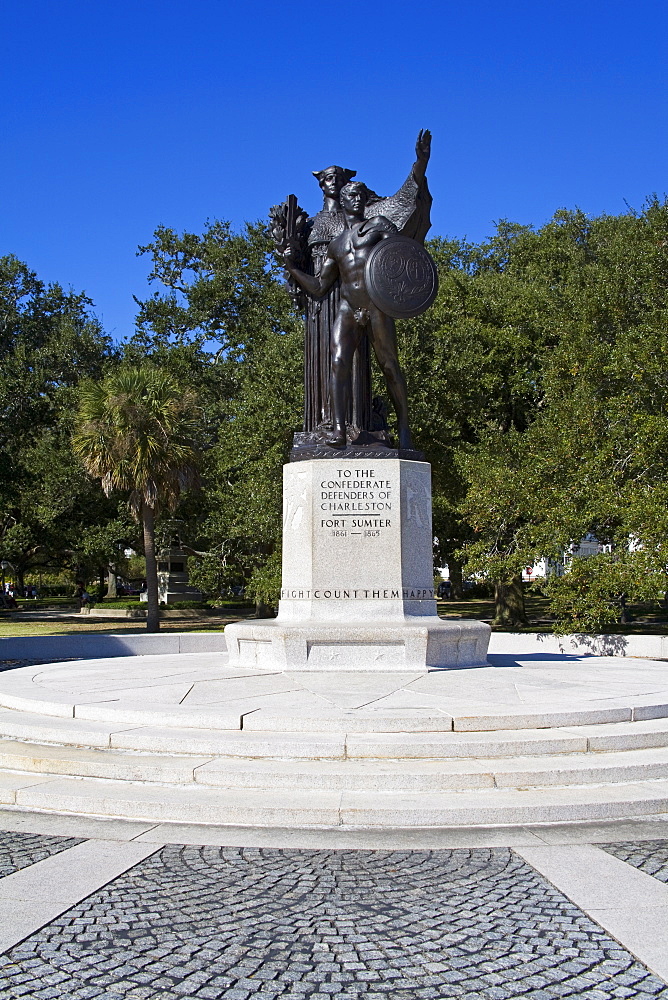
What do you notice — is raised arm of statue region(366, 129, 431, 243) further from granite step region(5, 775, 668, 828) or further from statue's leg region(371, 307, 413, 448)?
granite step region(5, 775, 668, 828)

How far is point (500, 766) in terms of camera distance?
683 centimetres

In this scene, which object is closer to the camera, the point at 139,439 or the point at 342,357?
the point at 342,357

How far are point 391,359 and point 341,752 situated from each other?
6.88m

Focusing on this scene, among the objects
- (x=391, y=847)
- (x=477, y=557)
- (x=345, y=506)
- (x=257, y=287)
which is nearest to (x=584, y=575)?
(x=477, y=557)

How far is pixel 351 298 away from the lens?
1224 centimetres

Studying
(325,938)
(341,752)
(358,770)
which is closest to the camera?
(325,938)

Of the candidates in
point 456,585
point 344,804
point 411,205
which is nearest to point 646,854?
point 344,804

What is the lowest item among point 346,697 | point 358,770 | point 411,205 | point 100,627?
point 100,627

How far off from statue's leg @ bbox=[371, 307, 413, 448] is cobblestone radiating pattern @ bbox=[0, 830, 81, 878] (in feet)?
25.5

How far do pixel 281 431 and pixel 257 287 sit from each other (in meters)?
19.0

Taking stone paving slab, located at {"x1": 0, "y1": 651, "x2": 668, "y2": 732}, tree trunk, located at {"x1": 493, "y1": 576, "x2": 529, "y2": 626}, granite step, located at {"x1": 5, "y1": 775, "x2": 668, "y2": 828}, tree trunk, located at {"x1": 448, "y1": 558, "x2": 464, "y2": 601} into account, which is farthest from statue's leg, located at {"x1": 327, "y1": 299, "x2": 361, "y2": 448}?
tree trunk, located at {"x1": 448, "y1": 558, "x2": 464, "y2": 601}

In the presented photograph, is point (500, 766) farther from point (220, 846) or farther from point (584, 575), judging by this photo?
point (584, 575)

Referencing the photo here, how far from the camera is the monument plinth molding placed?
36.3 ft

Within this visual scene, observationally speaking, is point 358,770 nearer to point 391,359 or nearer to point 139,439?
point 391,359
